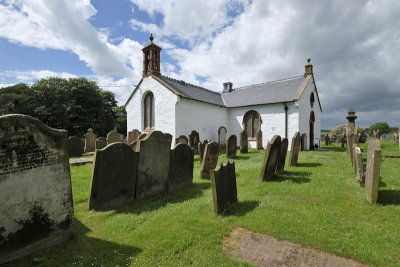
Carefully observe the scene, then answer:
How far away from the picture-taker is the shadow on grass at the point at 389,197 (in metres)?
4.33

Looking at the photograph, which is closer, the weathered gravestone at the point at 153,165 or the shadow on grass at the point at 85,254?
the shadow on grass at the point at 85,254

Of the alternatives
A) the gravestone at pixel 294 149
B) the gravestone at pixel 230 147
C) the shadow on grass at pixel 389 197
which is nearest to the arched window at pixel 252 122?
the gravestone at pixel 230 147

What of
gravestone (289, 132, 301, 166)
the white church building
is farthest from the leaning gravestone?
the white church building

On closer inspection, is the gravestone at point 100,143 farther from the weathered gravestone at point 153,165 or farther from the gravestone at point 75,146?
the weathered gravestone at point 153,165

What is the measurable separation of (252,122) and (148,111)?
961 centimetres

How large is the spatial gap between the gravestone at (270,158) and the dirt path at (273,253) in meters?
3.01

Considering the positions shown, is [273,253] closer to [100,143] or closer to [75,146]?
[100,143]

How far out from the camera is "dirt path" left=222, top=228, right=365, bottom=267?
2.61 meters

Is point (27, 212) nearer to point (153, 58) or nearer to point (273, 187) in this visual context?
point (273, 187)

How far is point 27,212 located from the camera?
8.95ft

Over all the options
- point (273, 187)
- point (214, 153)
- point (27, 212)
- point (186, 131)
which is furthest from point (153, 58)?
point (27, 212)

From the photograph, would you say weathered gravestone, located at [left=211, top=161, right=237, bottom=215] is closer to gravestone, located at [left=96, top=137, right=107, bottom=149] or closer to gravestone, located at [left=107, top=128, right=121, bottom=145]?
gravestone, located at [left=107, top=128, right=121, bottom=145]

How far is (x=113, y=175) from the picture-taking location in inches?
166

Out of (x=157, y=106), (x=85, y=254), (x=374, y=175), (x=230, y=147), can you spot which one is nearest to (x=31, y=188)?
(x=85, y=254)
